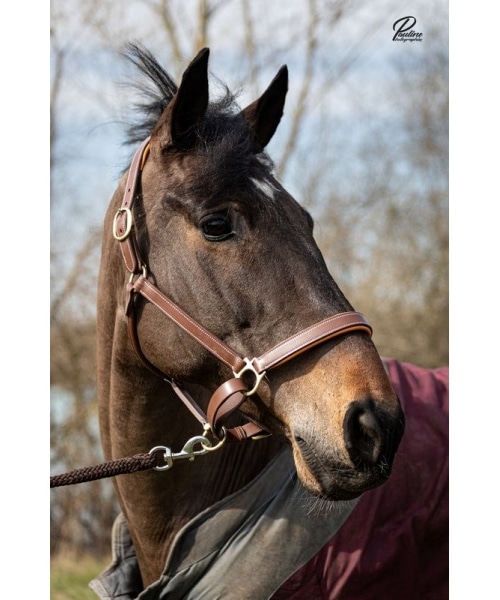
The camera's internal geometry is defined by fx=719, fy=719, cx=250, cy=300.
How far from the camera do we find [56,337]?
3.99 meters

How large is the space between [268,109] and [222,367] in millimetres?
793

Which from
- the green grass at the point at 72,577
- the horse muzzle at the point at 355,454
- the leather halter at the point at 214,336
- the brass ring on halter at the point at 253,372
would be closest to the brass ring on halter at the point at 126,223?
the leather halter at the point at 214,336

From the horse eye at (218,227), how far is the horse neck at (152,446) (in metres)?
0.40

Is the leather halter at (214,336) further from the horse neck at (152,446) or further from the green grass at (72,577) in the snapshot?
the green grass at (72,577)

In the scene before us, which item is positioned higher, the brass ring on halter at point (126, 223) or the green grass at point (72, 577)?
the brass ring on halter at point (126, 223)

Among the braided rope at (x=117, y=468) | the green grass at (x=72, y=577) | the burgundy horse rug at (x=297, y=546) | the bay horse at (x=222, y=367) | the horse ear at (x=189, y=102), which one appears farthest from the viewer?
the green grass at (x=72, y=577)

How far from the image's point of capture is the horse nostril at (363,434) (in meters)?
1.53

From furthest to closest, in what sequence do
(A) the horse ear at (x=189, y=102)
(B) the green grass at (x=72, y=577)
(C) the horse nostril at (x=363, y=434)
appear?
1. (B) the green grass at (x=72, y=577)
2. (A) the horse ear at (x=189, y=102)
3. (C) the horse nostril at (x=363, y=434)

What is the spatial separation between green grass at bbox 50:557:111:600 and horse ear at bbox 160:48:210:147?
212 cm

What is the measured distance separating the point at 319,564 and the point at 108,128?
2187mm

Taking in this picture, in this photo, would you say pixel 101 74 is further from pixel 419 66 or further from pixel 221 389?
pixel 221 389

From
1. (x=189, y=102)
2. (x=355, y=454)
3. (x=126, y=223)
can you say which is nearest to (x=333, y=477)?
(x=355, y=454)

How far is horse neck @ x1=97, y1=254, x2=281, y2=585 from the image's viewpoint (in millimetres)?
2023
